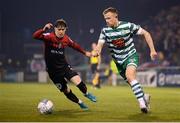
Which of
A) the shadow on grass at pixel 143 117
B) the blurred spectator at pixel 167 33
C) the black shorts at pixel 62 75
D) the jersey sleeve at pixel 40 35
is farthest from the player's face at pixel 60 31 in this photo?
the blurred spectator at pixel 167 33

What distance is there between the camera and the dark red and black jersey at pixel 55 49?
1127cm

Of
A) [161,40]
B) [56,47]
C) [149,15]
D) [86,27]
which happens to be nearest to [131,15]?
[149,15]

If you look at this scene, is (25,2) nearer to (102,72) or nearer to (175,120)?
(102,72)

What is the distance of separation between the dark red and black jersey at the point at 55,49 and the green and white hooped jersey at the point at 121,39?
0.82m

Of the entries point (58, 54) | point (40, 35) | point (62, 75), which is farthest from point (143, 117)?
point (40, 35)

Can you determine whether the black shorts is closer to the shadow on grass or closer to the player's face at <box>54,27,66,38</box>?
the player's face at <box>54,27,66,38</box>

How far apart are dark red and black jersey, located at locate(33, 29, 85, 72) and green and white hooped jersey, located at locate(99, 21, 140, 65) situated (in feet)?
2.69

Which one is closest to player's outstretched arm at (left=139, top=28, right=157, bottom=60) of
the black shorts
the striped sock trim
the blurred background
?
the striped sock trim

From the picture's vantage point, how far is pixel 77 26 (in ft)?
133

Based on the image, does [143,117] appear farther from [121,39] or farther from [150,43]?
[121,39]

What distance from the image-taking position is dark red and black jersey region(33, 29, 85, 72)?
37.0 feet

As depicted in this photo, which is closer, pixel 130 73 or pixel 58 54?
pixel 130 73

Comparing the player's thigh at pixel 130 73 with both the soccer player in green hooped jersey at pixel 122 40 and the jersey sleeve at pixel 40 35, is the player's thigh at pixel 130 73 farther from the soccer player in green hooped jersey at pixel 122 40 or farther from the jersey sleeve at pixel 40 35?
the jersey sleeve at pixel 40 35

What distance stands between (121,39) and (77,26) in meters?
29.9
